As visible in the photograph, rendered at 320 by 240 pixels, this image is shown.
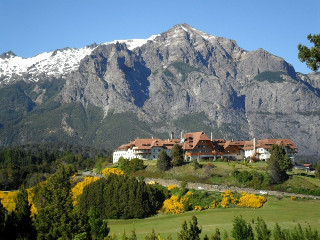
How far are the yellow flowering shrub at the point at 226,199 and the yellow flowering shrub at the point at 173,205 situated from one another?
27.3 feet

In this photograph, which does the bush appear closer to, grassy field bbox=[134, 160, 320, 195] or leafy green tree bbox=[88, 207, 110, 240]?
grassy field bbox=[134, 160, 320, 195]

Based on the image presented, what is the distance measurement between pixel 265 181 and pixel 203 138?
33.4m

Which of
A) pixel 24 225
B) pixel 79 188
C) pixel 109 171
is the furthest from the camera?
pixel 109 171

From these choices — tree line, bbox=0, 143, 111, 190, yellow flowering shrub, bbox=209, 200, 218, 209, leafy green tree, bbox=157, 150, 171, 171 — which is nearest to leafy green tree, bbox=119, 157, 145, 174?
leafy green tree, bbox=157, 150, 171, 171

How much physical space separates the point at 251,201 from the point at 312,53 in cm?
5408

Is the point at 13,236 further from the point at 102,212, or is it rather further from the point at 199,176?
the point at 199,176

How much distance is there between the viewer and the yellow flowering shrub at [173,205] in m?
85.1

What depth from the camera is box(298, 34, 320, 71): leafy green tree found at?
1230 inches

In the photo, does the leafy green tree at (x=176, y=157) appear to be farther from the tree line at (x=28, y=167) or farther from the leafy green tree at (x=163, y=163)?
the tree line at (x=28, y=167)

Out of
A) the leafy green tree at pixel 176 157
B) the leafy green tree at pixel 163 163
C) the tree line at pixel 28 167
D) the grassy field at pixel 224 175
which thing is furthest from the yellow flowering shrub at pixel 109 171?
the tree line at pixel 28 167

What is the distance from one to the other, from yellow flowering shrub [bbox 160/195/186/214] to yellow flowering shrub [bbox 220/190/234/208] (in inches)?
327

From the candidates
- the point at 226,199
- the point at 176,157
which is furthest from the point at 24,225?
the point at 176,157

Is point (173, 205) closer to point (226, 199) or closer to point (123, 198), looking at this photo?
point (226, 199)

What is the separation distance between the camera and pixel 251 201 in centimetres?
8069
